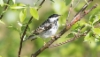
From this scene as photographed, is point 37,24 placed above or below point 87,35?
below

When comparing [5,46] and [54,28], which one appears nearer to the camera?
[5,46]

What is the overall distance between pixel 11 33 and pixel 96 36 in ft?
6.35

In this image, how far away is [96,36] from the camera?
169 centimetres

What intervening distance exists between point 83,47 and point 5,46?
880 millimetres

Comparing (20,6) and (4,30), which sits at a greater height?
Answer: (20,6)

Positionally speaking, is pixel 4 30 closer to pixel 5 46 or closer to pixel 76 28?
pixel 5 46

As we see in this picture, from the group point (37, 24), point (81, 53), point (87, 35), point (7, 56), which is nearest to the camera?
point (87, 35)

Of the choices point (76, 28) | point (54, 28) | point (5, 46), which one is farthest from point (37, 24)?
point (76, 28)

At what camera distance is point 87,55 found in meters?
3.53

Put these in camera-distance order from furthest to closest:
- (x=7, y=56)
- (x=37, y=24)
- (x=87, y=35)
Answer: (x=37, y=24) → (x=7, y=56) → (x=87, y=35)

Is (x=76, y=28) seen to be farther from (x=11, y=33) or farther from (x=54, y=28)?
(x=54, y=28)

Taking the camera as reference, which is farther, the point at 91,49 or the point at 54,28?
the point at 54,28

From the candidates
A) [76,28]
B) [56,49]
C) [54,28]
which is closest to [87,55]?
[56,49]

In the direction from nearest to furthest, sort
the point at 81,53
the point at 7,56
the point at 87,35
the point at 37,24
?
the point at 87,35, the point at 7,56, the point at 81,53, the point at 37,24
